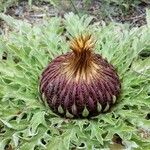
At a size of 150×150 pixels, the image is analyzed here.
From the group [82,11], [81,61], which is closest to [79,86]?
[81,61]

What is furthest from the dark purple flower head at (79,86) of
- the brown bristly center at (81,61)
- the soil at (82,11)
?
the soil at (82,11)

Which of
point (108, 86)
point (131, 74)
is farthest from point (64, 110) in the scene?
point (131, 74)

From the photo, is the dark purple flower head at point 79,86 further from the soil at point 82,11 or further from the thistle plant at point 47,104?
the soil at point 82,11

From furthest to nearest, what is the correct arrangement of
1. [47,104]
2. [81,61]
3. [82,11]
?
[82,11]
[47,104]
[81,61]

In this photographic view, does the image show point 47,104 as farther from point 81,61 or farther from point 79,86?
point 81,61

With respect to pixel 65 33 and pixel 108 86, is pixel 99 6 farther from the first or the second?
pixel 108 86

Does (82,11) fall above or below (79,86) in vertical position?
above
